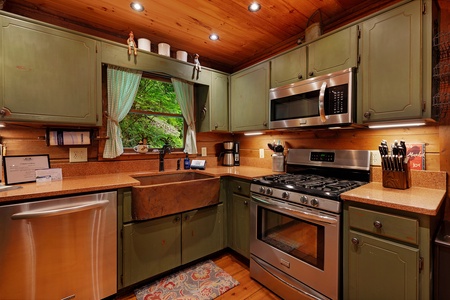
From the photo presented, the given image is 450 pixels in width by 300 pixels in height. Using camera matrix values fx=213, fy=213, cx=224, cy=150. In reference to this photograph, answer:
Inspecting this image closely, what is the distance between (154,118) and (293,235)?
2001 mm

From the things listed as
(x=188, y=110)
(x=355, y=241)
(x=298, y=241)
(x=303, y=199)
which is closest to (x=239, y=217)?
(x=298, y=241)

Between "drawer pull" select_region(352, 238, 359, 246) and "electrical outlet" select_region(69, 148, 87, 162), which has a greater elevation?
"electrical outlet" select_region(69, 148, 87, 162)

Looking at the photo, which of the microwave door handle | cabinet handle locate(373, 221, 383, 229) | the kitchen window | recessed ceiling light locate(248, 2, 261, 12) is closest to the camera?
cabinet handle locate(373, 221, 383, 229)

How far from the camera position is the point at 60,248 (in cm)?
146

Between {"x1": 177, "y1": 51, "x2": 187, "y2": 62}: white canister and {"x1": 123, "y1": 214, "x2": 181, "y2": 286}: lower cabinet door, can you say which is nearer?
{"x1": 123, "y1": 214, "x2": 181, "y2": 286}: lower cabinet door

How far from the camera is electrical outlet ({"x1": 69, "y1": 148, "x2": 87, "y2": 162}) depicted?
202 cm

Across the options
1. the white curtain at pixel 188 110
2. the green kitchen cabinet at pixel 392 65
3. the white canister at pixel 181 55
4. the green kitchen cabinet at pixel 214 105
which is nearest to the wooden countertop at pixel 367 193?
the green kitchen cabinet at pixel 392 65

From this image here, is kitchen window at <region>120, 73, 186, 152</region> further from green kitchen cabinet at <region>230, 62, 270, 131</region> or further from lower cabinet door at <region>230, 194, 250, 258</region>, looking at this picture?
lower cabinet door at <region>230, 194, 250, 258</region>

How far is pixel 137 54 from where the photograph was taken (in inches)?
84.0

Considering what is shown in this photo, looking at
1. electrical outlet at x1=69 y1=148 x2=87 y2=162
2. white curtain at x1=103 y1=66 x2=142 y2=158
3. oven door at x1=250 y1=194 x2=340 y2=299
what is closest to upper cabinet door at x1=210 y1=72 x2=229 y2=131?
white curtain at x1=103 y1=66 x2=142 y2=158

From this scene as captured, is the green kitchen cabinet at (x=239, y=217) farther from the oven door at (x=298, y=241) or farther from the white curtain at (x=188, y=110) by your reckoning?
the white curtain at (x=188, y=110)

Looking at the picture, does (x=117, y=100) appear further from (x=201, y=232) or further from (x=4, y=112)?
(x=201, y=232)

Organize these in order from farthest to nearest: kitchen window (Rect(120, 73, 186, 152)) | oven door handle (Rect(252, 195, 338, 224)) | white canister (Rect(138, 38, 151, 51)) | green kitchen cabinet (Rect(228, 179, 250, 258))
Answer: kitchen window (Rect(120, 73, 186, 152))
white canister (Rect(138, 38, 151, 51))
green kitchen cabinet (Rect(228, 179, 250, 258))
oven door handle (Rect(252, 195, 338, 224))

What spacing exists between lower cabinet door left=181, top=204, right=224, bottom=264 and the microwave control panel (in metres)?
1.41
